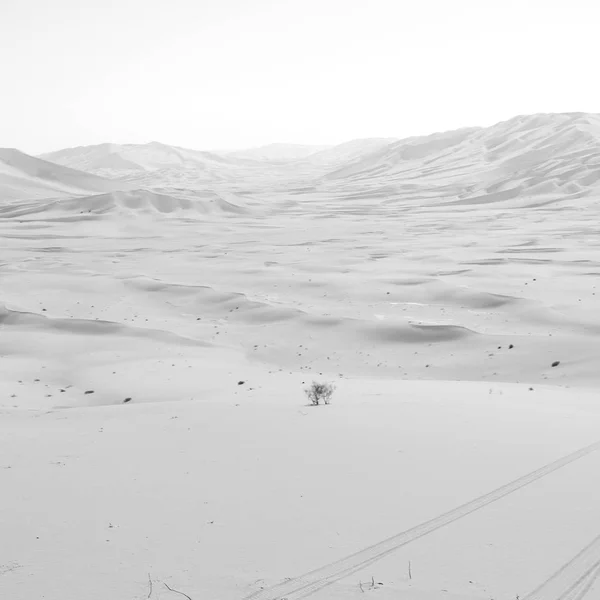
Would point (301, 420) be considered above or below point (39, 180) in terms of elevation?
below

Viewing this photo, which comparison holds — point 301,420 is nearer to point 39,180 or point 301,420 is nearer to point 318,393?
point 318,393

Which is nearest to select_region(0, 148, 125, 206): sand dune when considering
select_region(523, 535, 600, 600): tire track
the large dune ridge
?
the large dune ridge

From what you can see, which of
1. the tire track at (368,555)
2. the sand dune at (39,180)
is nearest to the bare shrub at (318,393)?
the tire track at (368,555)

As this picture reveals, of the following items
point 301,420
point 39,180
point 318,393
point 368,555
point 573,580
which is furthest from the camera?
point 39,180

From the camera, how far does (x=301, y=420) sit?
6.30 meters

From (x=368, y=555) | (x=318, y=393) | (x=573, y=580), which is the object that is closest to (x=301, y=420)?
(x=318, y=393)

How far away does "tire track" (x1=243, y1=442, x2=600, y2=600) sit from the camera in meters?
3.30

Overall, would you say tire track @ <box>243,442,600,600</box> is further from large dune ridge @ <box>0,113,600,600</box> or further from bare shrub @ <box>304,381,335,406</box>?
bare shrub @ <box>304,381,335,406</box>

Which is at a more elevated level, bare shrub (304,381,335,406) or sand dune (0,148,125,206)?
sand dune (0,148,125,206)

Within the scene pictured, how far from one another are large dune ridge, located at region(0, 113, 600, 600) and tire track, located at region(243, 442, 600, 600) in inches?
0.6

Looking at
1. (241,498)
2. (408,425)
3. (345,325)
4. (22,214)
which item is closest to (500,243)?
(345,325)

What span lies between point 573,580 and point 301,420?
3.20 meters

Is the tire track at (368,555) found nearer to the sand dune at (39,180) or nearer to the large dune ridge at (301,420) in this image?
the large dune ridge at (301,420)

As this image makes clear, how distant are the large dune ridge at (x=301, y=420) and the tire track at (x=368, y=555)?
0.05 feet
